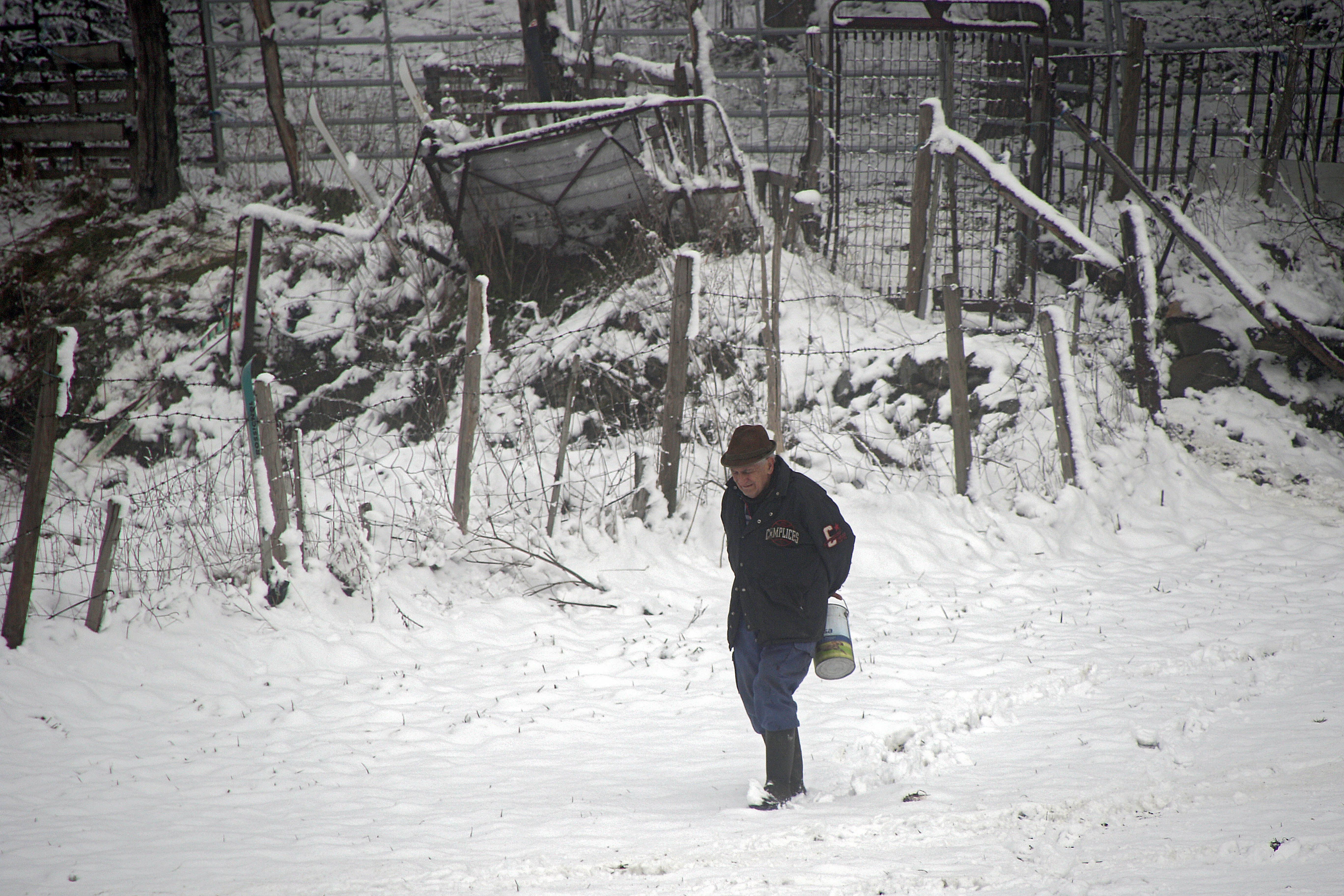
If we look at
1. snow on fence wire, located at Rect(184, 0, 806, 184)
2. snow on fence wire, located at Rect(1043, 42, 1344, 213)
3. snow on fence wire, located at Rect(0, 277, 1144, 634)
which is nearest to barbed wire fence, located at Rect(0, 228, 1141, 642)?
snow on fence wire, located at Rect(0, 277, 1144, 634)

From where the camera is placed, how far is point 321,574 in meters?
6.33

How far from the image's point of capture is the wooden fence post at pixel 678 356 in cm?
682

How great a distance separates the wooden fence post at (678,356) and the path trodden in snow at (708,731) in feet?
2.58

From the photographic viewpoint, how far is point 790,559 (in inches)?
145

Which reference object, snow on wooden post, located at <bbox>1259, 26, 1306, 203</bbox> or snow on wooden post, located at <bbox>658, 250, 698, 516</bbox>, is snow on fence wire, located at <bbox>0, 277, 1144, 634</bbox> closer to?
snow on wooden post, located at <bbox>658, 250, 698, 516</bbox>

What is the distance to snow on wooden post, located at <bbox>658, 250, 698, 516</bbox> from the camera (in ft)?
22.3

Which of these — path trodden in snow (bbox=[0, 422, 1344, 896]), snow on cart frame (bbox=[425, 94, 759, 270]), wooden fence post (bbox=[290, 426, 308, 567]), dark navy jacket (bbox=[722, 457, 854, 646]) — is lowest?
path trodden in snow (bbox=[0, 422, 1344, 896])

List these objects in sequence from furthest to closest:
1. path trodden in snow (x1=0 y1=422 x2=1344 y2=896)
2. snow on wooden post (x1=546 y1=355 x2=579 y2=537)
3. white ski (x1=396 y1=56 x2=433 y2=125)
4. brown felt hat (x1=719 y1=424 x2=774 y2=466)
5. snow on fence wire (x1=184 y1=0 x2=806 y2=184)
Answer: snow on fence wire (x1=184 y1=0 x2=806 y2=184) → white ski (x1=396 y1=56 x2=433 y2=125) → snow on wooden post (x1=546 y1=355 x2=579 y2=537) → brown felt hat (x1=719 y1=424 x2=774 y2=466) → path trodden in snow (x1=0 y1=422 x2=1344 y2=896)

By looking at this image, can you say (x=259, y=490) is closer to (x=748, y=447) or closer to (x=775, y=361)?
(x=748, y=447)

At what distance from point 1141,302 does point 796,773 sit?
694 cm

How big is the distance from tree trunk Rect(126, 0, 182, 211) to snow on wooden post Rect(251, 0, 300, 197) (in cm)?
156

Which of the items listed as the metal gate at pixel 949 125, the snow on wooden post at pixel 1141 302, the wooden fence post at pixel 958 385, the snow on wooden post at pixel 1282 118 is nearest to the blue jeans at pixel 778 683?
the wooden fence post at pixel 958 385

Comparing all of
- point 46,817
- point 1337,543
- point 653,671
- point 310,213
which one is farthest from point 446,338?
point 1337,543

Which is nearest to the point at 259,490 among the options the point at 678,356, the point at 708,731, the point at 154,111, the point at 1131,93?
the point at 678,356
